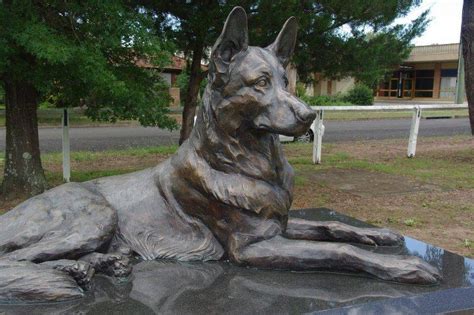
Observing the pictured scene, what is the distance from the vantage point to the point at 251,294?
2730mm

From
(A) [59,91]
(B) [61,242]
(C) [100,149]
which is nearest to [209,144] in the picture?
(B) [61,242]

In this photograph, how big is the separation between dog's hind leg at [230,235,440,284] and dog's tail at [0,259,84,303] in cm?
99

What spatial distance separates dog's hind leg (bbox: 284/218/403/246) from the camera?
3.52 metres

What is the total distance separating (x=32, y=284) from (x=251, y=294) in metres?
1.11

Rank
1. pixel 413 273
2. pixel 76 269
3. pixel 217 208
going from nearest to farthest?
pixel 76 269 < pixel 413 273 < pixel 217 208

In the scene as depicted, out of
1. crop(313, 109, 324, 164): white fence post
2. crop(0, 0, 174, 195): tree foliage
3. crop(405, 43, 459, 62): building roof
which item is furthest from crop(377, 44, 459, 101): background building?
crop(0, 0, 174, 195): tree foliage

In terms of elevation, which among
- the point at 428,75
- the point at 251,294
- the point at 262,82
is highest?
the point at 428,75

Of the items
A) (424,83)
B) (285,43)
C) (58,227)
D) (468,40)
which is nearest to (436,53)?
(424,83)

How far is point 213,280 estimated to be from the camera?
2908 mm

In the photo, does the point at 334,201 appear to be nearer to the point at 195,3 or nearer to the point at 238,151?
the point at 195,3

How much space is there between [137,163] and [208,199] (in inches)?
321

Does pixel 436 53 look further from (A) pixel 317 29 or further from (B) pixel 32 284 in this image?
(B) pixel 32 284

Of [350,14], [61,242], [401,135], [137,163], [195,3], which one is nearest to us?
[61,242]

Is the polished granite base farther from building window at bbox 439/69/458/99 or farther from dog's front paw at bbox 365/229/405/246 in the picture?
building window at bbox 439/69/458/99
